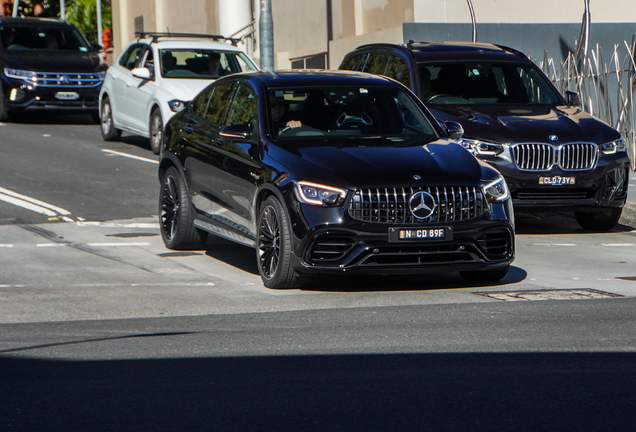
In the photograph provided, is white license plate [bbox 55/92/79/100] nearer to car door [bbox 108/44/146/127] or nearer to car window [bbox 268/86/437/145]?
car door [bbox 108/44/146/127]

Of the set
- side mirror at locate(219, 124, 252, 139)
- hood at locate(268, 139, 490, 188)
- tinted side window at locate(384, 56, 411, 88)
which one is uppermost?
tinted side window at locate(384, 56, 411, 88)

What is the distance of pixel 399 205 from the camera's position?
842 centimetres

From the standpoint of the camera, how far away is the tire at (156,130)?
17.6m

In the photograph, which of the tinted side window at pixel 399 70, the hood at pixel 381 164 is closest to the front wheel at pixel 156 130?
the tinted side window at pixel 399 70

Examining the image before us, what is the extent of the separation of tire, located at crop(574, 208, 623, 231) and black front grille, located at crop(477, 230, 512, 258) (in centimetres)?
367

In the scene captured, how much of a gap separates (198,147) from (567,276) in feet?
11.3

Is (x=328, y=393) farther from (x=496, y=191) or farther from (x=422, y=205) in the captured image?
(x=496, y=191)

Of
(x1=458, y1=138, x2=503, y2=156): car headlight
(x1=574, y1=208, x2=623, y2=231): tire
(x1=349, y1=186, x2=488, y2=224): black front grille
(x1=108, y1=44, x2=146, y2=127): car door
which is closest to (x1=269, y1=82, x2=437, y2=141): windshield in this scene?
(x1=349, y1=186, x2=488, y2=224): black front grille

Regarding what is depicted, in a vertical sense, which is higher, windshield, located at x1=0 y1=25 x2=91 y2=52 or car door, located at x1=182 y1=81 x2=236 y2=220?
windshield, located at x1=0 y1=25 x2=91 y2=52

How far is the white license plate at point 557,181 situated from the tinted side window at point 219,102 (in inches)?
135

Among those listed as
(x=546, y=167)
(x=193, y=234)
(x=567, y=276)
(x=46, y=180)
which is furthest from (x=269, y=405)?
(x=46, y=180)

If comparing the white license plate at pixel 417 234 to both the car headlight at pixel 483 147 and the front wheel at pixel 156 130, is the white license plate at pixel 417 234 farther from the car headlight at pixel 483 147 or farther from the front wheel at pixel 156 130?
the front wheel at pixel 156 130

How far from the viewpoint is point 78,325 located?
7457mm

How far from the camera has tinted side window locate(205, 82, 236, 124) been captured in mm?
10273
